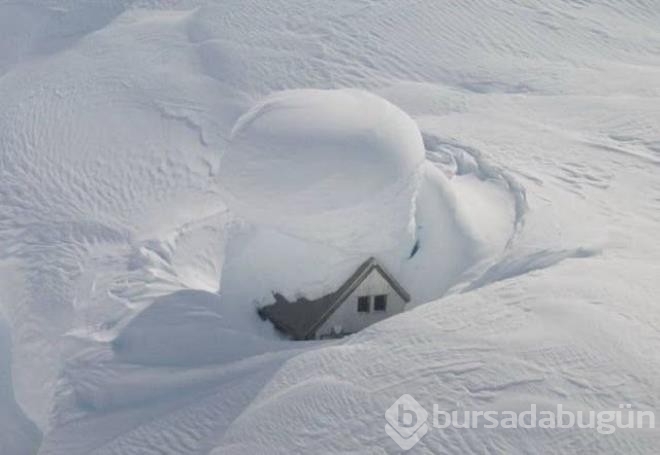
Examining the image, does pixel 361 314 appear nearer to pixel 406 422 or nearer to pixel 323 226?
pixel 323 226

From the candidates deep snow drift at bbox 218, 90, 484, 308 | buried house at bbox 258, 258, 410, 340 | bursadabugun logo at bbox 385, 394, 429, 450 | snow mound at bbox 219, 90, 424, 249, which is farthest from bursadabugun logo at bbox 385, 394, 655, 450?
snow mound at bbox 219, 90, 424, 249

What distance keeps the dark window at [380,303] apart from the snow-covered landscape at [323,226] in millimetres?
331

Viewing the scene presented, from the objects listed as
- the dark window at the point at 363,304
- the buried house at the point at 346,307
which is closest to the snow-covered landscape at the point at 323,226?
the buried house at the point at 346,307

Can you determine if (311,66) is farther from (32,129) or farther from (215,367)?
(215,367)

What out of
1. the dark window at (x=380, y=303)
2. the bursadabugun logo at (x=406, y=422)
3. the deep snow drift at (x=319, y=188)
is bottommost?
the bursadabugun logo at (x=406, y=422)

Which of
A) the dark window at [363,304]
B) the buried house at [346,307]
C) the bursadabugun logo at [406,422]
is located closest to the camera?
the bursadabugun logo at [406,422]

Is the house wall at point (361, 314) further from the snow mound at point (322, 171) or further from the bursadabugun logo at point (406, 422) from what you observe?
the bursadabugun logo at point (406, 422)

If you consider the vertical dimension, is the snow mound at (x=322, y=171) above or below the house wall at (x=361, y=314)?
above

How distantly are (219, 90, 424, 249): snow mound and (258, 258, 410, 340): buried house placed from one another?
37 cm

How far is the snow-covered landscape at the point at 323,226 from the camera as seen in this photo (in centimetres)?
994

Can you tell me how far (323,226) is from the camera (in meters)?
10.9

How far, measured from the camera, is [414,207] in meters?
11.5

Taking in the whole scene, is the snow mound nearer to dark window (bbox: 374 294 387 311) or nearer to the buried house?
the buried house

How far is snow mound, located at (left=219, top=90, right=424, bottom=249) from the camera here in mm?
10797
